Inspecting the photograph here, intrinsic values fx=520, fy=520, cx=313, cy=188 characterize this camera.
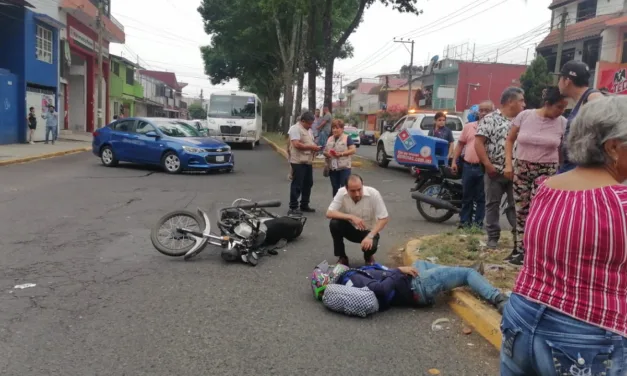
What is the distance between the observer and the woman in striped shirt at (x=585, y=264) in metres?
1.65

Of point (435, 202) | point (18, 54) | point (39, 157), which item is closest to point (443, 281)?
point (435, 202)

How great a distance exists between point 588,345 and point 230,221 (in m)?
4.71

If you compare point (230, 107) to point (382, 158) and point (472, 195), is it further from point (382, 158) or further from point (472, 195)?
point (472, 195)

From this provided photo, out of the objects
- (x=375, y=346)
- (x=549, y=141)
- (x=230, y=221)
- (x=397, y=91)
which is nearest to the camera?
(x=375, y=346)

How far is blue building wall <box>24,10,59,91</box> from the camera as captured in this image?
22391mm

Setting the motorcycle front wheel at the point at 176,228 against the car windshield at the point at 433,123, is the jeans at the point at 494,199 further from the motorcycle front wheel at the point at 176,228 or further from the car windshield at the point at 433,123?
the car windshield at the point at 433,123

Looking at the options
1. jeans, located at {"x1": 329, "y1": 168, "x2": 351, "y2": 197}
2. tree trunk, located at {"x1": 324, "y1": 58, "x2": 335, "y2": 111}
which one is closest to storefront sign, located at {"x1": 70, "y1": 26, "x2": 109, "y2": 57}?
tree trunk, located at {"x1": 324, "y1": 58, "x2": 335, "y2": 111}

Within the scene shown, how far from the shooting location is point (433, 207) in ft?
27.9

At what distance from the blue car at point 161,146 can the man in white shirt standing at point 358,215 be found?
30.0ft

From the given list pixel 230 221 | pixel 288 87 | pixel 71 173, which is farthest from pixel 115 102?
pixel 230 221

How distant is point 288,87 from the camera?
3241cm

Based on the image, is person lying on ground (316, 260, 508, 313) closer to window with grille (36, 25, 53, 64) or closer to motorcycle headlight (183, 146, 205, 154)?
motorcycle headlight (183, 146, 205, 154)

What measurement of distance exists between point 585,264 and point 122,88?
46402mm

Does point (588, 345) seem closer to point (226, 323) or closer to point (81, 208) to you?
point (226, 323)
